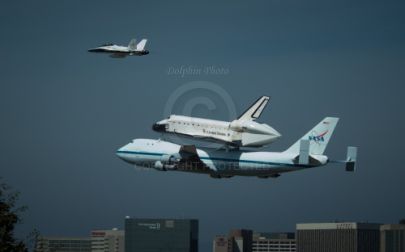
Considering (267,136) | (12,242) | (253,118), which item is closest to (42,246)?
(12,242)

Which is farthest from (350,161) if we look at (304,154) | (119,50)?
(119,50)

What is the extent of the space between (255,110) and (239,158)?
8.76m

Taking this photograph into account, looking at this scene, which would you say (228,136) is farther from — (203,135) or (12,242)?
(12,242)

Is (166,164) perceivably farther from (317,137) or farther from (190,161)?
(317,137)

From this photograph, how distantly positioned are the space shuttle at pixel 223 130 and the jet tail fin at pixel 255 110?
5.84 feet

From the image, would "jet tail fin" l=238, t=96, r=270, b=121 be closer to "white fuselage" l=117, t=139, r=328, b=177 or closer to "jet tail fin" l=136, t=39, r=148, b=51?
"white fuselage" l=117, t=139, r=328, b=177

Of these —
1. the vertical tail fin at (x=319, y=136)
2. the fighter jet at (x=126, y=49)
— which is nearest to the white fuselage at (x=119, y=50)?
the fighter jet at (x=126, y=49)

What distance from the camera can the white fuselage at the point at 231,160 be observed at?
146875 mm

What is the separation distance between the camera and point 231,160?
14838 cm

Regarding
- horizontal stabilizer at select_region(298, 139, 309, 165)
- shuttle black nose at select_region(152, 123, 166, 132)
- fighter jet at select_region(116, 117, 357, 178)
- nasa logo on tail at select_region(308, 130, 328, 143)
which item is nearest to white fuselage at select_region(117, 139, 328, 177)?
fighter jet at select_region(116, 117, 357, 178)

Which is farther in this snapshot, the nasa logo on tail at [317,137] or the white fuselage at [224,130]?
the nasa logo on tail at [317,137]

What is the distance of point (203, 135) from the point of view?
477ft

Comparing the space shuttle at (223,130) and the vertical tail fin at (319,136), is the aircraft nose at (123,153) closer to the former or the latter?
the space shuttle at (223,130)

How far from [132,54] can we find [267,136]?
2422 cm
